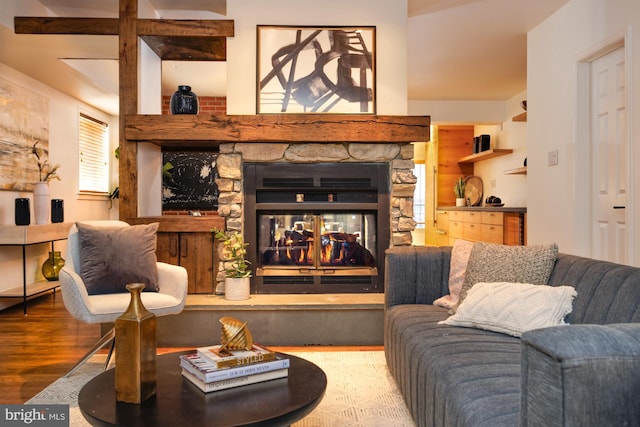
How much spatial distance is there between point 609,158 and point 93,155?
6004mm

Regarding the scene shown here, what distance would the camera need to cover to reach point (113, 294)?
2.86 meters

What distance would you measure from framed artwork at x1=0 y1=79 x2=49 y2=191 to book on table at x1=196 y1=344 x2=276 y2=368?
156 inches

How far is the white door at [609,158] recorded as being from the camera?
3.41 m

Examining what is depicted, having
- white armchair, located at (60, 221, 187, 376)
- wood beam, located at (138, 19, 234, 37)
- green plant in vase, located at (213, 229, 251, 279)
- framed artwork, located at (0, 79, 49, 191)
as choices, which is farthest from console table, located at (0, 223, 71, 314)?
wood beam, located at (138, 19, 234, 37)

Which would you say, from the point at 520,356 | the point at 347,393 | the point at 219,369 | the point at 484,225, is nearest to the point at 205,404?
the point at 219,369

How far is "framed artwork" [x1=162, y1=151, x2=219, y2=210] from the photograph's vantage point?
6348 mm

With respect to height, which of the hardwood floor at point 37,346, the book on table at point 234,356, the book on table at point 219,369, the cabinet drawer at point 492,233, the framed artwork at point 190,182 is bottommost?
the hardwood floor at point 37,346

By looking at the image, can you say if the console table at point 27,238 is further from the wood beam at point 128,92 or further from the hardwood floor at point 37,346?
the wood beam at point 128,92

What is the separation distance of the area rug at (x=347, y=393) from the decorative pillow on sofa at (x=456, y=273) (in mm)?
526

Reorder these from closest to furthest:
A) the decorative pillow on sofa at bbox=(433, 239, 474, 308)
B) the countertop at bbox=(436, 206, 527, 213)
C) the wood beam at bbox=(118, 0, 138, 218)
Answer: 1. the decorative pillow on sofa at bbox=(433, 239, 474, 308)
2. the wood beam at bbox=(118, 0, 138, 218)
3. the countertop at bbox=(436, 206, 527, 213)

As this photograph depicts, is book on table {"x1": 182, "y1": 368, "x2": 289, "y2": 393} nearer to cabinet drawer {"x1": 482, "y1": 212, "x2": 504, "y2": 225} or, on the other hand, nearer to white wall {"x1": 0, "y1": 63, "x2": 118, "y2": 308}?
white wall {"x1": 0, "y1": 63, "x2": 118, "y2": 308}

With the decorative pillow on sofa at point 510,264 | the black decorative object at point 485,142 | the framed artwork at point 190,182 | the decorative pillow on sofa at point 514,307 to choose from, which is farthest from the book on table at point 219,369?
the black decorative object at point 485,142

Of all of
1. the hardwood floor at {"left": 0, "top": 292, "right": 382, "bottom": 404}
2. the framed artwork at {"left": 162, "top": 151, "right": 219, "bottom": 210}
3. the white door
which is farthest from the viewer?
the framed artwork at {"left": 162, "top": 151, "right": 219, "bottom": 210}

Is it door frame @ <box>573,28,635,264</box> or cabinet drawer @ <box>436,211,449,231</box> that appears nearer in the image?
door frame @ <box>573,28,635,264</box>
